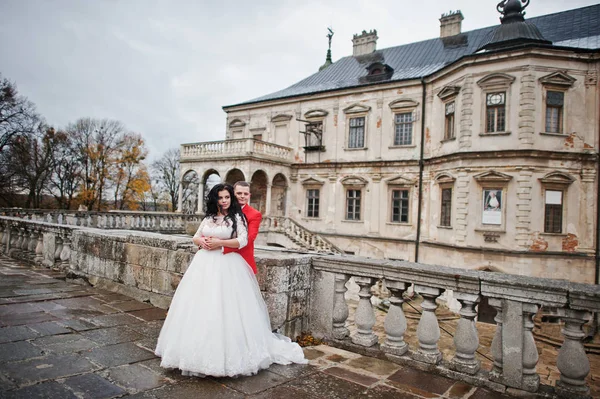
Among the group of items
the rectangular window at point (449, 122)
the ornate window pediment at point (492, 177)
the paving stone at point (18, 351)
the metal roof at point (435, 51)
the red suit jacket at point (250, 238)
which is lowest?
the paving stone at point (18, 351)

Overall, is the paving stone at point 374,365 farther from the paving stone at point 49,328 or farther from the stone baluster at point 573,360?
the paving stone at point 49,328

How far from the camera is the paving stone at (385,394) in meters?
3.05

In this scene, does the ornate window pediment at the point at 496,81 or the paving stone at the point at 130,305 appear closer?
the paving stone at the point at 130,305

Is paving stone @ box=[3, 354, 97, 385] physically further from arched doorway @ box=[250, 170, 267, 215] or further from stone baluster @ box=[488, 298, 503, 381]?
arched doorway @ box=[250, 170, 267, 215]

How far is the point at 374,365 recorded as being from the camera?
3734 millimetres

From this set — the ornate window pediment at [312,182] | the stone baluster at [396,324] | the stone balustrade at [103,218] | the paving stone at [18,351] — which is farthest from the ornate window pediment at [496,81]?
the paving stone at [18,351]

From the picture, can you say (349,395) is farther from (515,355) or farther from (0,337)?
(0,337)

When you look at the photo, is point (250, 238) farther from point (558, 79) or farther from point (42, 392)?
point (558, 79)

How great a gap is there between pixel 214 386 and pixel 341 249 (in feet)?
64.4

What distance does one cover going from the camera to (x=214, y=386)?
3129mm

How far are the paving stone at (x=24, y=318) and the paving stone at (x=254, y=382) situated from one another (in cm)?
273

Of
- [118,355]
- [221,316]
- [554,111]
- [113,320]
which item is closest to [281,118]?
[554,111]

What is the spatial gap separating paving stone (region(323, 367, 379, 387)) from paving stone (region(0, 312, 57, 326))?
3433 mm

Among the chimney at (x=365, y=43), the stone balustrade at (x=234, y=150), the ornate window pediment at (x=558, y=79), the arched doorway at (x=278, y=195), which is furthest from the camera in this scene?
the chimney at (x=365, y=43)
